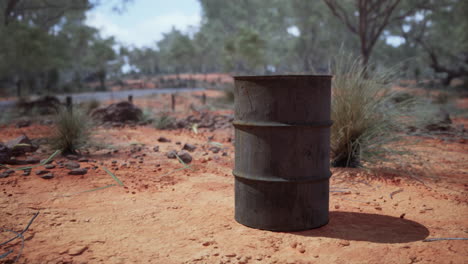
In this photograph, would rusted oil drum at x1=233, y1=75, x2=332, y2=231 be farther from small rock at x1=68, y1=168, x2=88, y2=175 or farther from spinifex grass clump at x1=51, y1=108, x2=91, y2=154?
spinifex grass clump at x1=51, y1=108, x2=91, y2=154

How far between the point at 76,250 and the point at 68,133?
340cm

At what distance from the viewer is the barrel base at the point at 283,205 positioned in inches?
115

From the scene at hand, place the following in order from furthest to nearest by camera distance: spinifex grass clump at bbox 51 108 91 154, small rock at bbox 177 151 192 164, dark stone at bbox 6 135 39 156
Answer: spinifex grass clump at bbox 51 108 91 154 < small rock at bbox 177 151 192 164 < dark stone at bbox 6 135 39 156

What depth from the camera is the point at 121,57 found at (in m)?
60.1

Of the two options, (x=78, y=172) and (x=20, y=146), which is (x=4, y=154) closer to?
(x=20, y=146)

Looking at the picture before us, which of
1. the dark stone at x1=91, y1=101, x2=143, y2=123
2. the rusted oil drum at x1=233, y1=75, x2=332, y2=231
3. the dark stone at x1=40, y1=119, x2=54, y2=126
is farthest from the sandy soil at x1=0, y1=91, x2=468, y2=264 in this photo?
the dark stone at x1=40, y1=119, x2=54, y2=126

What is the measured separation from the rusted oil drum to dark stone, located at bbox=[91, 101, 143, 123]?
751cm

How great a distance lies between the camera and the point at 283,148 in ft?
9.38

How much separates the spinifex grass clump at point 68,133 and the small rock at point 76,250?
3.28 metres

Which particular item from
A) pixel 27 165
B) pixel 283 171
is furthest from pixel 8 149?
pixel 283 171

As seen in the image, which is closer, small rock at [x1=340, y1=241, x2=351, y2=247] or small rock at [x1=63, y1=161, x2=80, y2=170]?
small rock at [x1=340, y1=241, x2=351, y2=247]

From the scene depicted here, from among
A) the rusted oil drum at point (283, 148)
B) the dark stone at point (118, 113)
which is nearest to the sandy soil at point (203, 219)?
the rusted oil drum at point (283, 148)

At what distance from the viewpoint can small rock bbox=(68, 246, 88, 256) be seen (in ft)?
8.27

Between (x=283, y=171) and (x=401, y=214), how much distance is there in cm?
122
